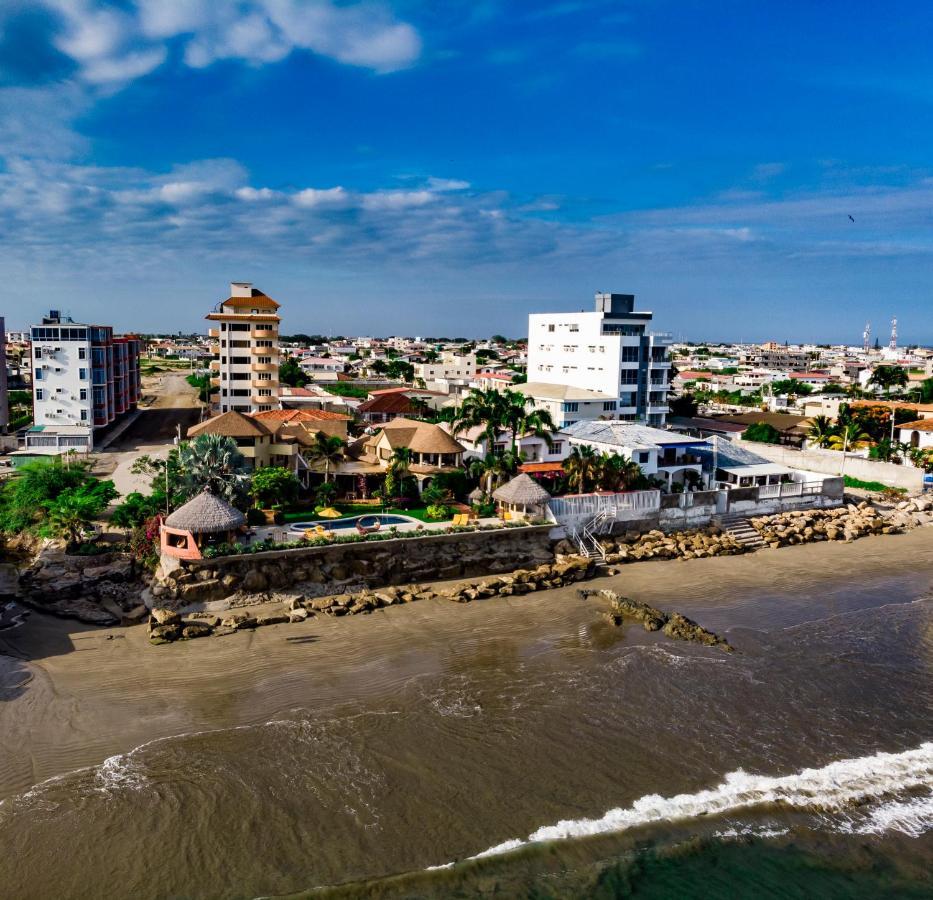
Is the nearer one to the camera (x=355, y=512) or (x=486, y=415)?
(x=355, y=512)

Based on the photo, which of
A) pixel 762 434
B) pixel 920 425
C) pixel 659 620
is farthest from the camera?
pixel 762 434

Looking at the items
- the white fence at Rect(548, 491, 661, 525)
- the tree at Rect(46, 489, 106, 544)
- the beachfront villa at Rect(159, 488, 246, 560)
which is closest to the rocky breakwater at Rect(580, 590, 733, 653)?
the white fence at Rect(548, 491, 661, 525)

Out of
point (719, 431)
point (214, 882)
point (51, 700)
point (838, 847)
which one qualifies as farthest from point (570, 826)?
point (719, 431)

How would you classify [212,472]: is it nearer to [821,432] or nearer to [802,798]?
[802,798]

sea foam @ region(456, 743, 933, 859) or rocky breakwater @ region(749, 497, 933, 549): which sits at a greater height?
rocky breakwater @ region(749, 497, 933, 549)

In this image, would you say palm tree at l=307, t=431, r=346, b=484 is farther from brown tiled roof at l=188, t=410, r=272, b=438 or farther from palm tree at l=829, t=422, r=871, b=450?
palm tree at l=829, t=422, r=871, b=450

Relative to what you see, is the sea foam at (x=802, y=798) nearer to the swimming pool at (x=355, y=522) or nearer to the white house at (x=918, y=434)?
the swimming pool at (x=355, y=522)

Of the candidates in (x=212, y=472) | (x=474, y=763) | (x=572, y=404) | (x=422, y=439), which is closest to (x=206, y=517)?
(x=212, y=472)
